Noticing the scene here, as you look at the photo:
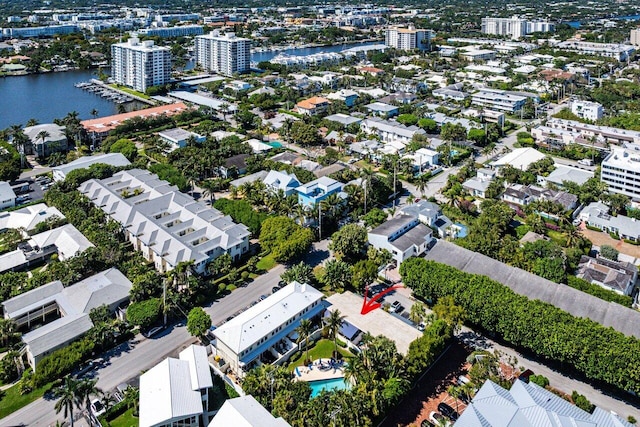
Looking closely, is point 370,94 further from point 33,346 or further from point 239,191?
point 33,346

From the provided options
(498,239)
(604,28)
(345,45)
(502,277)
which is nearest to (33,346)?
(502,277)

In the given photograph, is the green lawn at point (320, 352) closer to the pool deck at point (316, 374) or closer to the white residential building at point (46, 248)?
the pool deck at point (316, 374)

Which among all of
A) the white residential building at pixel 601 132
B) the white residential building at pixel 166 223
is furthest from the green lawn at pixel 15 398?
the white residential building at pixel 601 132

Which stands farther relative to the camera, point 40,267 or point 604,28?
point 604,28

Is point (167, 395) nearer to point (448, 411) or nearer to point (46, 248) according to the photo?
point (448, 411)

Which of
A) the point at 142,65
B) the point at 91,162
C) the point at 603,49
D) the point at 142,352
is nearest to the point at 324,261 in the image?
the point at 142,352

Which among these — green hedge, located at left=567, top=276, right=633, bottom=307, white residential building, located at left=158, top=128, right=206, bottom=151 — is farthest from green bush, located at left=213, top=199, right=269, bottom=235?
green hedge, located at left=567, top=276, right=633, bottom=307
